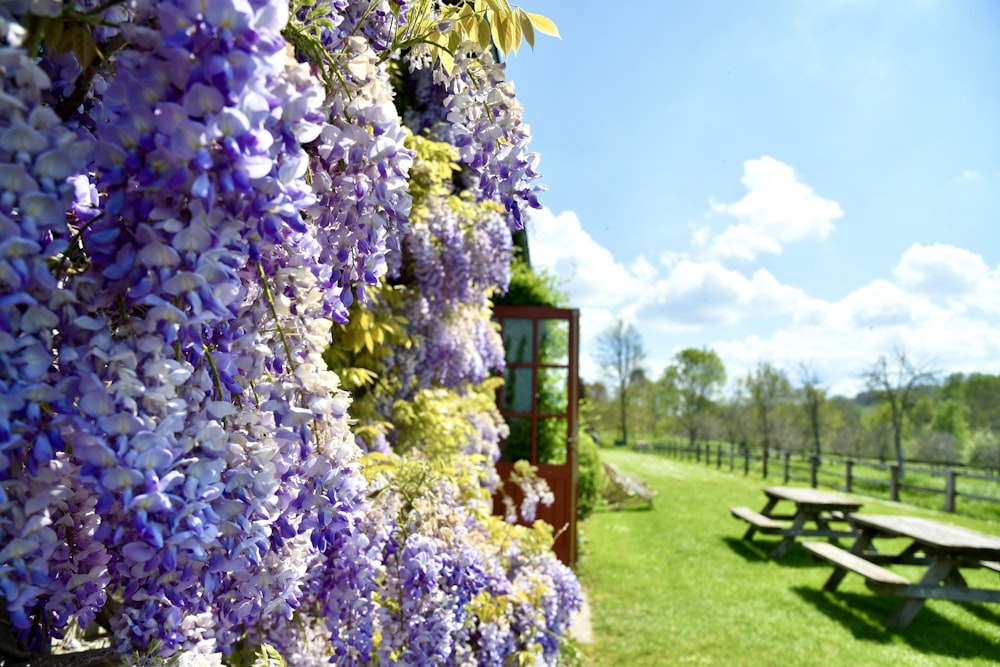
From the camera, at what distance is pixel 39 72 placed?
620mm

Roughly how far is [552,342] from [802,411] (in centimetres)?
3486

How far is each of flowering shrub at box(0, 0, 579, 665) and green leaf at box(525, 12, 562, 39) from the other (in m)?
0.05

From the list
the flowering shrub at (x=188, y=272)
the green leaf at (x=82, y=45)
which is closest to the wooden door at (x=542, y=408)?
the flowering shrub at (x=188, y=272)

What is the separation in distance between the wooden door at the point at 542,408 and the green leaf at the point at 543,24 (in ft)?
19.4

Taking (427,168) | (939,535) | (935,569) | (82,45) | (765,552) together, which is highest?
(427,168)

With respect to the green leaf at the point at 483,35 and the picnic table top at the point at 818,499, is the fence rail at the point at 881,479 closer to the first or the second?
the picnic table top at the point at 818,499

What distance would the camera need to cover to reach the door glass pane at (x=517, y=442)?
747 cm

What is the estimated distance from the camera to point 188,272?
68 cm

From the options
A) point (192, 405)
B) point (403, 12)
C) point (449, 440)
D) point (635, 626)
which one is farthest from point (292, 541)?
point (635, 626)

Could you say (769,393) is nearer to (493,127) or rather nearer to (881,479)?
(881,479)

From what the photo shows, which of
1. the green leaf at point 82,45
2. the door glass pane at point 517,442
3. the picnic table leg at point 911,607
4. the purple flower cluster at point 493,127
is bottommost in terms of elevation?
the picnic table leg at point 911,607

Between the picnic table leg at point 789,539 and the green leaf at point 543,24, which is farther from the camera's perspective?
the picnic table leg at point 789,539

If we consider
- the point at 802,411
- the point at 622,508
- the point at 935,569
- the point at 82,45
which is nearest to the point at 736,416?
the point at 802,411

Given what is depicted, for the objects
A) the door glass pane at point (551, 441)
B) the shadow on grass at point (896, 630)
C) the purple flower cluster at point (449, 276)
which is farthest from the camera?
the door glass pane at point (551, 441)
